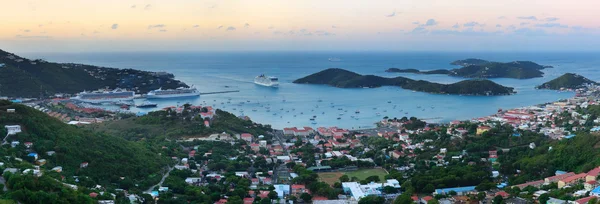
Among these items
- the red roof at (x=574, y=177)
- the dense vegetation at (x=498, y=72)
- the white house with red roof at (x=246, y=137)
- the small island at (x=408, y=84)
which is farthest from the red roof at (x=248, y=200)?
the dense vegetation at (x=498, y=72)

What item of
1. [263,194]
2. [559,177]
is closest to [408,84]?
[559,177]

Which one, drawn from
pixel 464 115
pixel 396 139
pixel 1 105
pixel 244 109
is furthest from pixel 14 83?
pixel 464 115

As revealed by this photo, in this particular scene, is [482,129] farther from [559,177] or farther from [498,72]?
[498,72]

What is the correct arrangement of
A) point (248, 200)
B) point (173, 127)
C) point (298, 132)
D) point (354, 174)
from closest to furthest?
point (248, 200) → point (354, 174) → point (173, 127) → point (298, 132)

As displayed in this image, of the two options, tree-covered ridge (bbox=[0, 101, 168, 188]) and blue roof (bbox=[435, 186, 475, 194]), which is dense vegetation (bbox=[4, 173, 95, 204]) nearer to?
tree-covered ridge (bbox=[0, 101, 168, 188])

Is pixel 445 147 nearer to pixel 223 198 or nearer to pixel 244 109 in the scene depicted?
pixel 223 198

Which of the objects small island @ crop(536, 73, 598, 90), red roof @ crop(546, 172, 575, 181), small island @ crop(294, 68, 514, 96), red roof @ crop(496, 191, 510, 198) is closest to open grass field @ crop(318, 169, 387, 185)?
red roof @ crop(496, 191, 510, 198)

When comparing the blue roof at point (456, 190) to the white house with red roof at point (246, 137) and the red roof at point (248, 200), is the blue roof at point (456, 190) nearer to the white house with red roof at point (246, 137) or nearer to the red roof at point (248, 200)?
the red roof at point (248, 200)
